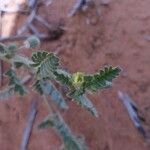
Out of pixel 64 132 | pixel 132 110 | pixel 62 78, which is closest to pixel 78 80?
pixel 62 78

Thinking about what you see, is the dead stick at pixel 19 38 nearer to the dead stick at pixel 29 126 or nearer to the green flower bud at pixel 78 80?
the dead stick at pixel 29 126

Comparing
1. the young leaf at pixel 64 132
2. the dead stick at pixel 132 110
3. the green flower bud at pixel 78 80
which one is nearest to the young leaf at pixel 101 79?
the green flower bud at pixel 78 80

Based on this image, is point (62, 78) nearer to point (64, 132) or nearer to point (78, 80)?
point (78, 80)

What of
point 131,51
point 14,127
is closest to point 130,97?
point 131,51

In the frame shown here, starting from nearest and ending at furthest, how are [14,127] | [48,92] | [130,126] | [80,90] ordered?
[80,90], [48,92], [130,126], [14,127]

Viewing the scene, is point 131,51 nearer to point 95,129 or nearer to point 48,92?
point 95,129

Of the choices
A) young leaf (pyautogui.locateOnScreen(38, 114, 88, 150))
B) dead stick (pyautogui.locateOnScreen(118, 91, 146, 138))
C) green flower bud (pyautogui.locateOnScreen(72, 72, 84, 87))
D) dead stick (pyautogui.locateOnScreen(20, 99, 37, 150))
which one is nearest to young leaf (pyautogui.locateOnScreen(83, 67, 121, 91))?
green flower bud (pyautogui.locateOnScreen(72, 72, 84, 87))
